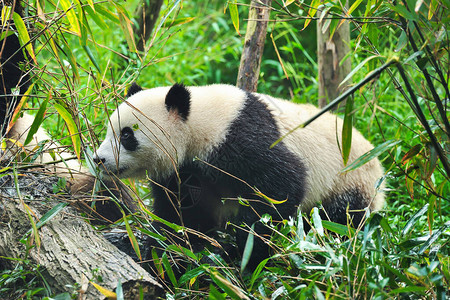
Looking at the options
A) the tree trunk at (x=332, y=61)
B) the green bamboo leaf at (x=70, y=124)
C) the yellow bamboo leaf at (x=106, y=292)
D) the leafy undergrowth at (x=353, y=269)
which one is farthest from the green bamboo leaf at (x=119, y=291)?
the tree trunk at (x=332, y=61)

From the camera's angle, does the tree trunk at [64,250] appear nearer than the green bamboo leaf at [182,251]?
Yes

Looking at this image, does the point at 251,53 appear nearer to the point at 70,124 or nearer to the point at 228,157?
the point at 228,157

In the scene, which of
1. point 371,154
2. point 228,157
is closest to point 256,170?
point 228,157

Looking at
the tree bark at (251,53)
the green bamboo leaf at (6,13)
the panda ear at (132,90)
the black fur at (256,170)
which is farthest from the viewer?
the tree bark at (251,53)

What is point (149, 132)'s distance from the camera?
294cm

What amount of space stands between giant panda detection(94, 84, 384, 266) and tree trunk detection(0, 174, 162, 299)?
0.43 metres

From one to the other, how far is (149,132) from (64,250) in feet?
3.27

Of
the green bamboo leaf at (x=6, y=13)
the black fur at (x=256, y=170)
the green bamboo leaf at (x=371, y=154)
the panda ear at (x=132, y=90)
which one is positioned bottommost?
the black fur at (x=256, y=170)

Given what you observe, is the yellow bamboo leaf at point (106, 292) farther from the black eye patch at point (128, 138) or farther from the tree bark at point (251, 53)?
→ the tree bark at point (251, 53)

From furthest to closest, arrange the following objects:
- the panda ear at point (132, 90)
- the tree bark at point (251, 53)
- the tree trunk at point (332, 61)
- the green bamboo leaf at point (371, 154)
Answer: the tree trunk at point (332, 61), the tree bark at point (251, 53), the panda ear at point (132, 90), the green bamboo leaf at point (371, 154)

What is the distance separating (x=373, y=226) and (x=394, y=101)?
3676 millimetres

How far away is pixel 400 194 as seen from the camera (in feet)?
13.9

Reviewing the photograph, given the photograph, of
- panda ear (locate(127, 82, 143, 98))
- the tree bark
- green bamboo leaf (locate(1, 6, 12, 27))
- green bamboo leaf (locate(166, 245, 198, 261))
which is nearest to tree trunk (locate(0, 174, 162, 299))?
green bamboo leaf (locate(166, 245, 198, 261))

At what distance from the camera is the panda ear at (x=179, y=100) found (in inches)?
115
